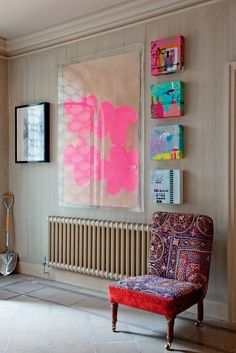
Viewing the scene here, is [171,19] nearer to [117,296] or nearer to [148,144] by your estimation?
[148,144]

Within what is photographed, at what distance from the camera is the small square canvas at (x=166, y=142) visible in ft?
10.8

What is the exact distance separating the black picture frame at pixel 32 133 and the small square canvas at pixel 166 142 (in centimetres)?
140

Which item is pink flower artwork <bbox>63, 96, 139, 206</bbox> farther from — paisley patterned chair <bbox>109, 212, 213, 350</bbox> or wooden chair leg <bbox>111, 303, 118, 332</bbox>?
wooden chair leg <bbox>111, 303, 118, 332</bbox>

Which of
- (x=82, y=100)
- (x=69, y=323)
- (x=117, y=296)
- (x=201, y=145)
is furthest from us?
(x=82, y=100)

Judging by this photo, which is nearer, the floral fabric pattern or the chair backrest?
the floral fabric pattern

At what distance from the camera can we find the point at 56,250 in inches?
163

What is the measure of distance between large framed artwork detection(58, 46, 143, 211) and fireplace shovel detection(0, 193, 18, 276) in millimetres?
873

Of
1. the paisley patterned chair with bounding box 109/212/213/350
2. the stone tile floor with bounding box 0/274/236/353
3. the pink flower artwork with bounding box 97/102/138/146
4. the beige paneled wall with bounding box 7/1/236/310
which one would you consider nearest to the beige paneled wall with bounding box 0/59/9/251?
the stone tile floor with bounding box 0/274/236/353

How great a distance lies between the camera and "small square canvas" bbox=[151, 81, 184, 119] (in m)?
3.27

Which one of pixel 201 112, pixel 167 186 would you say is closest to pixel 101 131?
pixel 167 186

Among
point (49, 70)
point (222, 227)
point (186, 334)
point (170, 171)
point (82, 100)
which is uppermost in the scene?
point (49, 70)

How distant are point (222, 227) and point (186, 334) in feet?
2.89

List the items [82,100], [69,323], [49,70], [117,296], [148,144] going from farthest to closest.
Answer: [49,70] < [82,100] < [148,144] < [69,323] < [117,296]

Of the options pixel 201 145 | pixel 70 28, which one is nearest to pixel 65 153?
pixel 70 28
